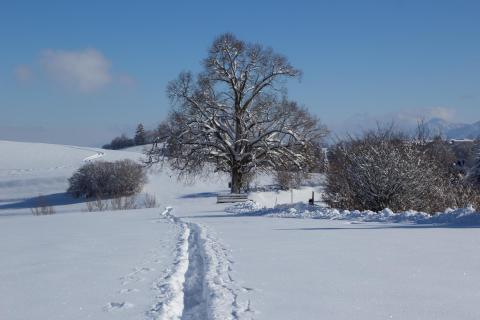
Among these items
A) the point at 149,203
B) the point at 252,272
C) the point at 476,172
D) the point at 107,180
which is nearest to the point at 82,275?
Answer: the point at 252,272

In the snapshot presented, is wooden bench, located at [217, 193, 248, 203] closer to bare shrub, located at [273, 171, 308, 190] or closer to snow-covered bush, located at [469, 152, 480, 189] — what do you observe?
bare shrub, located at [273, 171, 308, 190]

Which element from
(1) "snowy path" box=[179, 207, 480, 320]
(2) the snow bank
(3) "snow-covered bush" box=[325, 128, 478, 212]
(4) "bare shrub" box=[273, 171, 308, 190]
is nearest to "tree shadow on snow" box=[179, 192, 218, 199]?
(4) "bare shrub" box=[273, 171, 308, 190]

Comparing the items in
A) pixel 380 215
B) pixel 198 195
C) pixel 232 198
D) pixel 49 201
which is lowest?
pixel 380 215

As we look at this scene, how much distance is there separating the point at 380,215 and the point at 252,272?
9611 millimetres

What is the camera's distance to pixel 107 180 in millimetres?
40156

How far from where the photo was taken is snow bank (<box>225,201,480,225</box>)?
1419 cm

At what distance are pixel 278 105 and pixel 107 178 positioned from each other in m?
15.0

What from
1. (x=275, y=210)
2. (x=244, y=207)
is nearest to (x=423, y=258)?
(x=275, y=210)

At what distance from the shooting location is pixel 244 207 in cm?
2602

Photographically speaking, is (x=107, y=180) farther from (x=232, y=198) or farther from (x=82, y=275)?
(x=82, y=275)

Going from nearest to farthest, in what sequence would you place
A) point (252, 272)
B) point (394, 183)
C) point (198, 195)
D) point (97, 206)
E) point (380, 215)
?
1. point (252, 272)
2. point (380, 215)
3. point (394, 183)
4. point (97, 206)
5. point (198, 195)

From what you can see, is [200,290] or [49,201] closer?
[200,290]

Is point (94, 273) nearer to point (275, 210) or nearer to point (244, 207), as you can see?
point (275, 210)

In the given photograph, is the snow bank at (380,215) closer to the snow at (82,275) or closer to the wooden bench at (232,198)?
the snow at (82,275)
